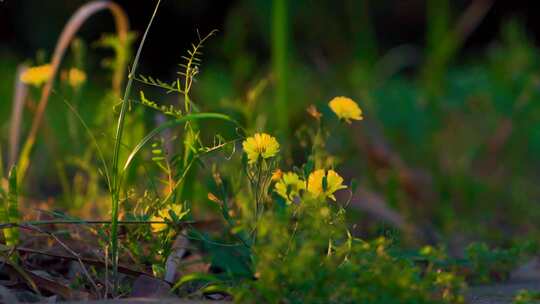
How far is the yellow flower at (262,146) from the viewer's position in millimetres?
1646

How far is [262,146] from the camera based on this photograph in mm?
1647

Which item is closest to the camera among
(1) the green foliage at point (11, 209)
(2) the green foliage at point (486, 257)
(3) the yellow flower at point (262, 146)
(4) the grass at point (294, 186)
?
(4) the grass at point (294, 186)

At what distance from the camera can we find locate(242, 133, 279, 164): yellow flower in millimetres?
1646

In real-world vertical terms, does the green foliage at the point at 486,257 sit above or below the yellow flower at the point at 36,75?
below

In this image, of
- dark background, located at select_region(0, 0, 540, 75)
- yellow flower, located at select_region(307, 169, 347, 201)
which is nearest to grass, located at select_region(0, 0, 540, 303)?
yellow flower, located at select_region(307, 169, 347, 201)

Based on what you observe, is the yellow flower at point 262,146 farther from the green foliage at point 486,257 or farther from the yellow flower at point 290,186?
the green foliage at point 486,257

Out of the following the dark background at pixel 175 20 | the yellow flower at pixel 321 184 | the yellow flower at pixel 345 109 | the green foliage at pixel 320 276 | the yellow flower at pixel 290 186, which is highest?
the dark background at pixel 175 20

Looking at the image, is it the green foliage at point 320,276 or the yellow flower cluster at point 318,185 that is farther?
the yellow flower cluster at point 318,185

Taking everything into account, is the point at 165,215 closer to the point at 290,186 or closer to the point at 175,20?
the point at 290,186

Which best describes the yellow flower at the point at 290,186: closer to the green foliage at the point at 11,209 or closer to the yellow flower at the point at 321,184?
the yellow flower at the point at 321,184

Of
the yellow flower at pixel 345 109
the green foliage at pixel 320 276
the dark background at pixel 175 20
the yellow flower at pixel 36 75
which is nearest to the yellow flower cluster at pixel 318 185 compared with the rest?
the green foliage at pixel 320 276

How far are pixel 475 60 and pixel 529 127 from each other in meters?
3.31

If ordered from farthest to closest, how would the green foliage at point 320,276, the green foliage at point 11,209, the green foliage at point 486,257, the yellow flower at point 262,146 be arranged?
the green foliage at point 486,257, the green foliage at point 11,209, the yellow flower at point 262,146, the green foliage at point 320,276

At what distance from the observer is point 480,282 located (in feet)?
7.34
